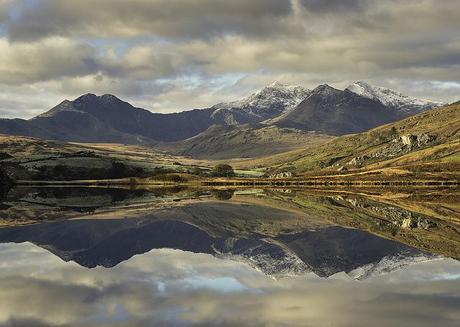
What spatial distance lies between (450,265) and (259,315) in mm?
21421

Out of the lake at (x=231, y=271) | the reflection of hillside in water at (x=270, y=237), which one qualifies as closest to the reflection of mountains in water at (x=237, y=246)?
the reflection of hillside in water at (x=270, y=237)

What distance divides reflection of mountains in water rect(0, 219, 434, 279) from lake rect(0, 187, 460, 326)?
16 cm

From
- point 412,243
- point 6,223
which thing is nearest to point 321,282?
point 412,243

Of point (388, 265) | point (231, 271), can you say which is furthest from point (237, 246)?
point (388, 265)

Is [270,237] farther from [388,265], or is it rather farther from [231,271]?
[231,271]

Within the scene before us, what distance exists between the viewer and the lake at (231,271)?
26891 mm

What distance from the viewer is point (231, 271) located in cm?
4050

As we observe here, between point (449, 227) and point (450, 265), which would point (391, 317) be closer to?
point (450, 265)

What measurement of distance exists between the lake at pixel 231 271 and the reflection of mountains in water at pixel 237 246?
16 cm

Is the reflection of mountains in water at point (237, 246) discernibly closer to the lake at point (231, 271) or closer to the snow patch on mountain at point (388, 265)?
the snow patch on mountain at point (388, 265)

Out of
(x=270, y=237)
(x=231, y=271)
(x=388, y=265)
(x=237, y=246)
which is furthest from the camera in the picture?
(x=270, y=237)

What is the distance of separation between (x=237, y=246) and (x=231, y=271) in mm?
16400

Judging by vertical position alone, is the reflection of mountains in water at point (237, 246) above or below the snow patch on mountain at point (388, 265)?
below

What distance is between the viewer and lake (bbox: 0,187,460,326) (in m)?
26.9
